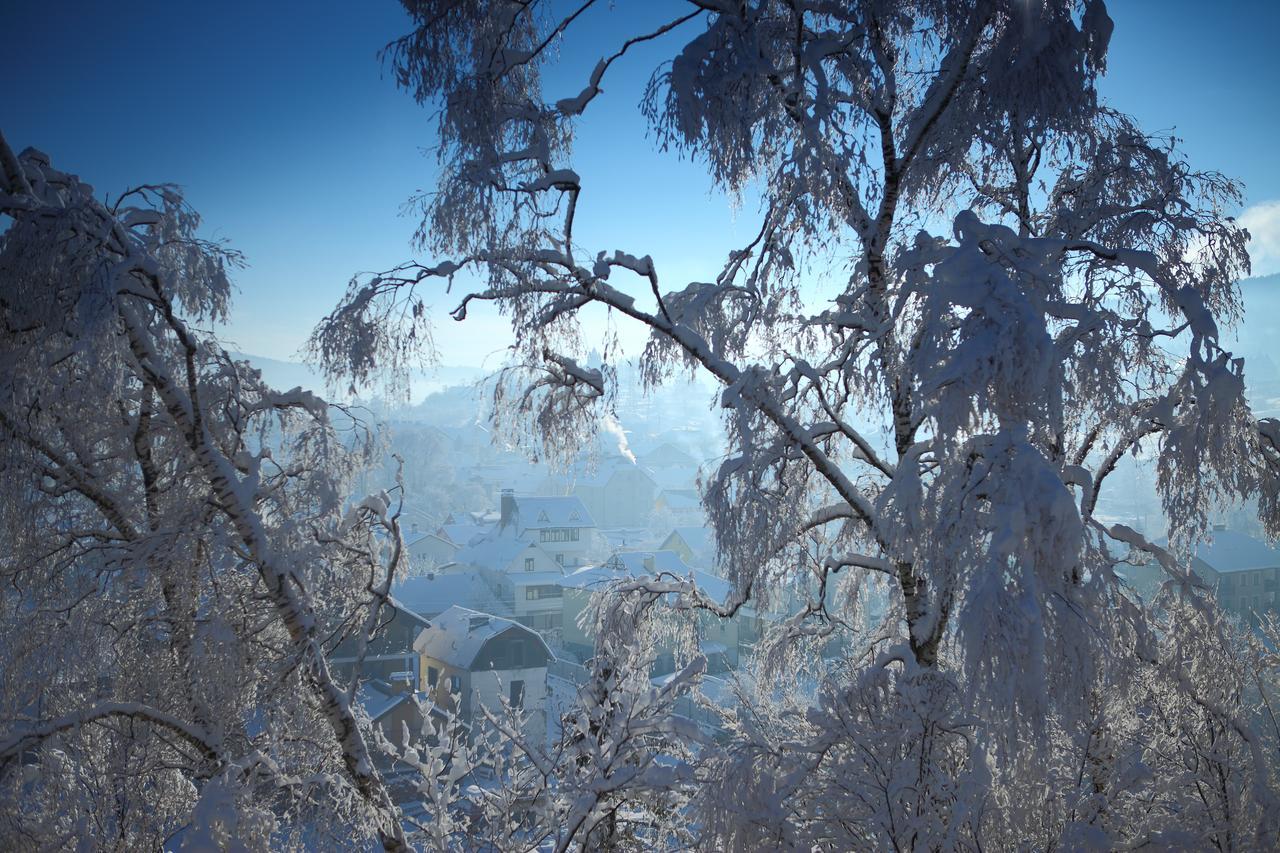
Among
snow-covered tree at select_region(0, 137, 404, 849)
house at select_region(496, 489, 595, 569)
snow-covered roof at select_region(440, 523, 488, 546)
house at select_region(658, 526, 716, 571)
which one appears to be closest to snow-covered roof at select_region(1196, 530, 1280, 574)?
house at select_region(658, 526, 716, 571)

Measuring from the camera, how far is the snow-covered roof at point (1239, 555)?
49.5 ft

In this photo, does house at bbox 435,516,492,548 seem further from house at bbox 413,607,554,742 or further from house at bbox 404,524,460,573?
house at bbox 413,607,554,742

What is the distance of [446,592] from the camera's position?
1756 centimetres

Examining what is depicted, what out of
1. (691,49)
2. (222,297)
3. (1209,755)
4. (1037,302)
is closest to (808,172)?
(691,49)

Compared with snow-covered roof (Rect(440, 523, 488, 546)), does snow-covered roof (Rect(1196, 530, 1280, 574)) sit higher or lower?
lower

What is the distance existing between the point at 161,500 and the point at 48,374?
4.62 ft

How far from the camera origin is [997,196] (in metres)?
4.44

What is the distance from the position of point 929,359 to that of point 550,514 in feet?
58.7

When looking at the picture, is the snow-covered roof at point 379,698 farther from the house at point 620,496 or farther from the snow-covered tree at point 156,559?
the house at point 620,496

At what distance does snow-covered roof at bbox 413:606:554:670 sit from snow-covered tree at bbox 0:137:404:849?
708 centimetres

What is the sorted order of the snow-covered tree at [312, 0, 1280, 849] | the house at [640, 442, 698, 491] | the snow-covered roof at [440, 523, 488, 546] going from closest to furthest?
the snow-covered tree at [312, 0, 1280, 849]
the snow-covered roof at [440, 523, 488, 546]
the house at [640, 442, 698, 491]

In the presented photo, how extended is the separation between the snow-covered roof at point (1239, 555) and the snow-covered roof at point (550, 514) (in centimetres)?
1522

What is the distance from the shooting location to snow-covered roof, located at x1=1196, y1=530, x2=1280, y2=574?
1508cm

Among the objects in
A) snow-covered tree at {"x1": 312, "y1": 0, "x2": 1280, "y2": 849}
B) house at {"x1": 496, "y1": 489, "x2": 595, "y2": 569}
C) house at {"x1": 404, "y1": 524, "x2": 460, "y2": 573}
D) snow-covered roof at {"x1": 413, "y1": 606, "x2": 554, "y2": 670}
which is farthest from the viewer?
house at {"x1": 404, "y1": 524, "x2": 460, "y2": 573}
